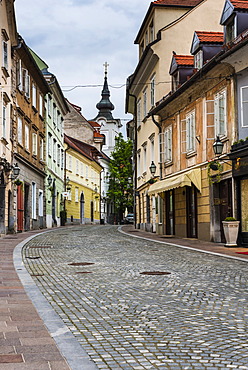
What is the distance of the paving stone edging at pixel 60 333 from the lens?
14.3 feet

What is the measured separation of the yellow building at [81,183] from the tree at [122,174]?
207cm

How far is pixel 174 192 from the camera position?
82.5ft

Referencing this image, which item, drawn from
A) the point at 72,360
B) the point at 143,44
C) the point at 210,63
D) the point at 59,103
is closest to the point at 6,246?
the point at 210,63

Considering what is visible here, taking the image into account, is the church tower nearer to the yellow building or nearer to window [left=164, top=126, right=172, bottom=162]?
the yellow building

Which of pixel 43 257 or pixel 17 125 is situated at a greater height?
pixel 17 125

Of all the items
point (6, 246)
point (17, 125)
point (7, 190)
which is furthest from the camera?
point (17, 125)

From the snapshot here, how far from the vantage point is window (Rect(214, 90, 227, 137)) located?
18.8 metres

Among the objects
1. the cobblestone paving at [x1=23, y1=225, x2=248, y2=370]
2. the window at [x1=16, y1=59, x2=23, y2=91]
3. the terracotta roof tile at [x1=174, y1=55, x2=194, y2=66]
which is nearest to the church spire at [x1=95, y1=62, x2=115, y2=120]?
the window at [x1=16, y1=59, x2=23, y2=91]

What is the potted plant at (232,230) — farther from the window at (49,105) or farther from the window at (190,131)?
the window at (49,105)

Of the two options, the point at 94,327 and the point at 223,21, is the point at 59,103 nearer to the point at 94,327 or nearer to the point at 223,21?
Answer: the point at 223,21

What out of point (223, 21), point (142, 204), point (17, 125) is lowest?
point (142, 204)

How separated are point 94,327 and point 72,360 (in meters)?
1.43

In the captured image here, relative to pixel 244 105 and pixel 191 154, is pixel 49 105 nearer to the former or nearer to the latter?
pixel 191 154

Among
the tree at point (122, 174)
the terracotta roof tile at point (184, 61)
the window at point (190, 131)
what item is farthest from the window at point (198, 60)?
the tree at point (122, 174)
